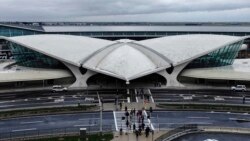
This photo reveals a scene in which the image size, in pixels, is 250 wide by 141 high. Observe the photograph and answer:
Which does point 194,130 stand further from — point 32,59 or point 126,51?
point 32,59

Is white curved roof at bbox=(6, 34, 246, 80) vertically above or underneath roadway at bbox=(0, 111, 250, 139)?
above

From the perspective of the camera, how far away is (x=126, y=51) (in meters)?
69.2

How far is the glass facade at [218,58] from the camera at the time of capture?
234 feet

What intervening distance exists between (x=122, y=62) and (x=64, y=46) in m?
14.4

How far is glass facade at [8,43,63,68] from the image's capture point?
71375 mm

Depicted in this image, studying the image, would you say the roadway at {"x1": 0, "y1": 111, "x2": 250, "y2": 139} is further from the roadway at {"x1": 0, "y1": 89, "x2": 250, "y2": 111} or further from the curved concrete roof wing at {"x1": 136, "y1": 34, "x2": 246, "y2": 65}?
the curved concrete roof wing at {"x1": 136, "y1": 34, "x2": 246, "y2": 65}

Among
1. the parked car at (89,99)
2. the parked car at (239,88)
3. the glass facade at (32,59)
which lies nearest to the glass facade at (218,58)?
the parked car at (239,88)

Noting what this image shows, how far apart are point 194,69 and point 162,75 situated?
7.94 m

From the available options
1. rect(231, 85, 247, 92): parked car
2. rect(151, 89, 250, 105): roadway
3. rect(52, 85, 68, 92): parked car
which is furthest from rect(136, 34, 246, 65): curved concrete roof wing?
rect(52, 85, 68, 92): parked car

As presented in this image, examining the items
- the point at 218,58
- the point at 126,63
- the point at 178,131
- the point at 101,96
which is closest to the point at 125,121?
the point at 178,131

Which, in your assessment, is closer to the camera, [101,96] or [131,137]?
[131,137]

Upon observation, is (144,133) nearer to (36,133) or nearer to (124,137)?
(124,137)

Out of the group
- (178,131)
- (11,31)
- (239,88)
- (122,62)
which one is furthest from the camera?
(11,31)

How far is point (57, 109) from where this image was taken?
50719mm
